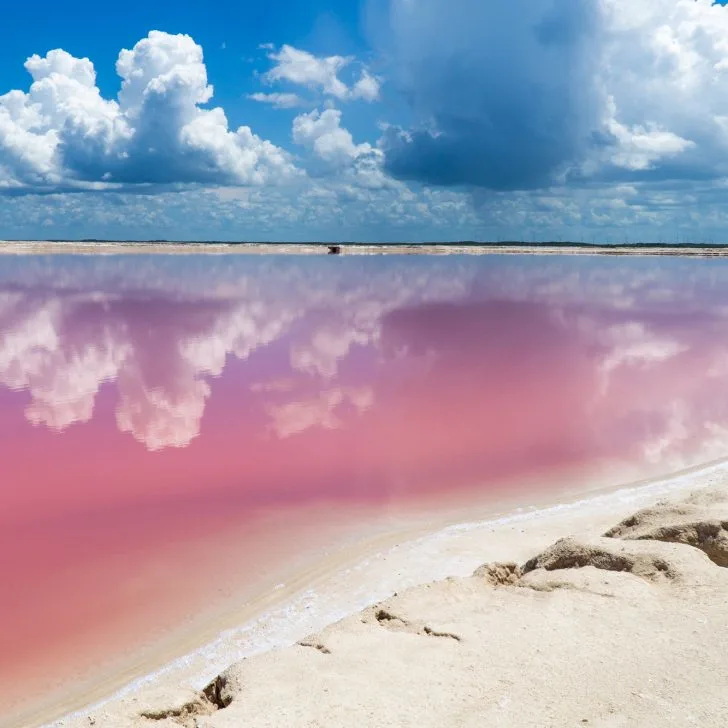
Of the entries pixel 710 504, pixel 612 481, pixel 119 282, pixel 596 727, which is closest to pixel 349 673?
pixel 596 727

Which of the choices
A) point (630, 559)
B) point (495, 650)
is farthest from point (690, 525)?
point (495, 650)

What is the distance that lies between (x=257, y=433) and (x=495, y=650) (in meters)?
8.45

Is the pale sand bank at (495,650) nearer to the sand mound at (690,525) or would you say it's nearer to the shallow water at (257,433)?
the sand mound at (690,525)

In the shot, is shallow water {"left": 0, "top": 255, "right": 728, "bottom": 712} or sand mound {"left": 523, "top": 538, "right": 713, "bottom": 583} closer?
sand mound {"left": 523, "top": 538, "right": 713, "bottom": 583}

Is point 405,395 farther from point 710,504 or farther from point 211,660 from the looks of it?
point 211,660

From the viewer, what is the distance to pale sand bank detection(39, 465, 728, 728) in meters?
4.21

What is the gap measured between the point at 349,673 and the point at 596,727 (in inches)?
→ 58.7

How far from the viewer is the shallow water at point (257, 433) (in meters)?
7.56

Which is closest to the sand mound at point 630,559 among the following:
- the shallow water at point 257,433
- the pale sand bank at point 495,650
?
the pale sand bank at point 495,650

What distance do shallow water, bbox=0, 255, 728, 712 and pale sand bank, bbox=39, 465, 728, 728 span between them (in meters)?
1.57

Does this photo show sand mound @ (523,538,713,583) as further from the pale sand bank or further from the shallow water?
the shallow water

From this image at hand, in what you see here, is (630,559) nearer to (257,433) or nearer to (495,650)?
(495,650)

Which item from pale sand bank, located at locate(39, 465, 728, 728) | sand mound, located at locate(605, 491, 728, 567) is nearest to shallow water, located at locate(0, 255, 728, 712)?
pale sand bank, located at locate(39, 465, 728, 728)

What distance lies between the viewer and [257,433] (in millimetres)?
12883
